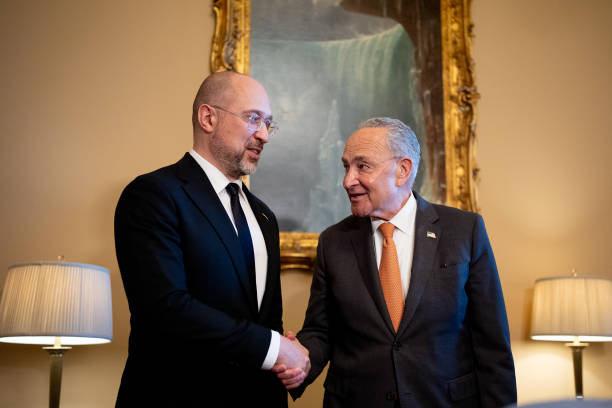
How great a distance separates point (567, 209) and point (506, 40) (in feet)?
4.03

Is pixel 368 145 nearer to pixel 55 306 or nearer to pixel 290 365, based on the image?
pixel 290 365

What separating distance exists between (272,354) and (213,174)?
772 millimetres

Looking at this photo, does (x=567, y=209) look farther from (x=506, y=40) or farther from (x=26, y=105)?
(x=26, y=105)

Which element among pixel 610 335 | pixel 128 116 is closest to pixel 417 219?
pixel 610 335

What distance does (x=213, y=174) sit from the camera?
2.61 m

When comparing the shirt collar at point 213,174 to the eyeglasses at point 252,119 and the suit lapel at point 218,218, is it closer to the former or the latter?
Result: the suit lapel at point 218,218

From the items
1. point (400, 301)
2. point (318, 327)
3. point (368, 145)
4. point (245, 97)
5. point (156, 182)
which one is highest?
point (245, 97)

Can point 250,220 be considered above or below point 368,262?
above

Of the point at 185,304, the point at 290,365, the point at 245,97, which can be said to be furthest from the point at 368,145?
the point at 185,304

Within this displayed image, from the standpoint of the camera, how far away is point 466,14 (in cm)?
435

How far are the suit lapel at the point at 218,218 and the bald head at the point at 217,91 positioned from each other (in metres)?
0.35

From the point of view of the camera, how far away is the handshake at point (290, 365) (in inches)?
93.0

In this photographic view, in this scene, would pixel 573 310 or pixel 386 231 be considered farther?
pixel 573 310

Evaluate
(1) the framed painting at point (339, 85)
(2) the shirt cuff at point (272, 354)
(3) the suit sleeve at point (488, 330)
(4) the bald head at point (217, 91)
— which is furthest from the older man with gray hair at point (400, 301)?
(1) the framed painting at point (339, 85)
